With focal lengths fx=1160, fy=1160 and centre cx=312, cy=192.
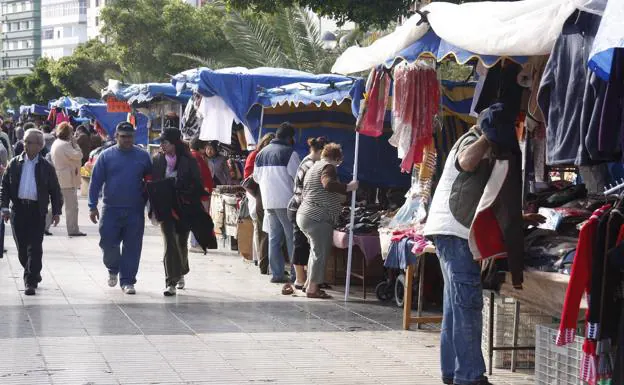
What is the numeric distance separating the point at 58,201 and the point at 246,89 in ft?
13.7

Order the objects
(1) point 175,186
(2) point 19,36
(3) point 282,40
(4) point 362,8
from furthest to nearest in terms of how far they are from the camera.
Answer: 1. (2) point 19,36
2. (3) point 282,40
3. (4) point 362,8
4. (1) point 175,186

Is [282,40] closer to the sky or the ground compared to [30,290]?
closer to the sky

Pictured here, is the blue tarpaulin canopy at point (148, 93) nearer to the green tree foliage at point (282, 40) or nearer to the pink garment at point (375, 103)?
Result: the green tree foliage at point (282, 40)

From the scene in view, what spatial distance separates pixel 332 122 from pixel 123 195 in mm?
4221

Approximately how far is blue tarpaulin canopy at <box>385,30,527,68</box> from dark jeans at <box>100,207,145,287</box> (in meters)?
3.87

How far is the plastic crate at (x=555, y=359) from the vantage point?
6.85 m

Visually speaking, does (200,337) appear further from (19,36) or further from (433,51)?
(19,36)

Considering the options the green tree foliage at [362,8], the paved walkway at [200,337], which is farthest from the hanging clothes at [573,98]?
the green tree foliage at [362,8]

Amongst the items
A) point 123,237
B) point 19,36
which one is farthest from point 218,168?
point 19,36

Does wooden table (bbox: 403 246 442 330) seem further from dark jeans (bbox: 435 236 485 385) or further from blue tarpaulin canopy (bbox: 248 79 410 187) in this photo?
blue tarpaulin canopy (bbox: 248 79 410 187)

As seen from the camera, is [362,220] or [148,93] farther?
[148,93]

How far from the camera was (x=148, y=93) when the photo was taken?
67.6 feet

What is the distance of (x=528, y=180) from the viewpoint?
9.41 m

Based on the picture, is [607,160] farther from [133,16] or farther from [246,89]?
[133,16]
